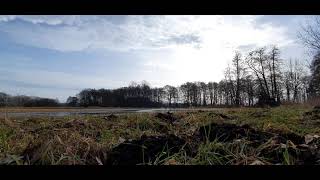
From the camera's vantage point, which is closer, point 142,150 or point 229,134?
point 142,150

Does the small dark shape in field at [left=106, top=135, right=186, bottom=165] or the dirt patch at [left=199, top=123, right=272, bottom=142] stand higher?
the dirt patch at [left=199, top=123, right=272, bottom=142]

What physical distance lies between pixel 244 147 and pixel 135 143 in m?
0.92

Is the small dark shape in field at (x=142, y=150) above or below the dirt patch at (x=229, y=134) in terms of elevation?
below

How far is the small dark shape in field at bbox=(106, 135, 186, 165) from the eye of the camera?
10.1ft

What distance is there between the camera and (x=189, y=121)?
630 cm

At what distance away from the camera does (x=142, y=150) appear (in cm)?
315

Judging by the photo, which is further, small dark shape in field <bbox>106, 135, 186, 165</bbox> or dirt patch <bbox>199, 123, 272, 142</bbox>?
dirt patch <bbox>199, 123, 272, 142</bbox>

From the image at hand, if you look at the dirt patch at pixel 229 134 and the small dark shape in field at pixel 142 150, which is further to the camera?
the dirt patch at pixel 229 134

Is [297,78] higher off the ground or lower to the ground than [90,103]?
higher

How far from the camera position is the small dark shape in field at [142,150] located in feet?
10.1
